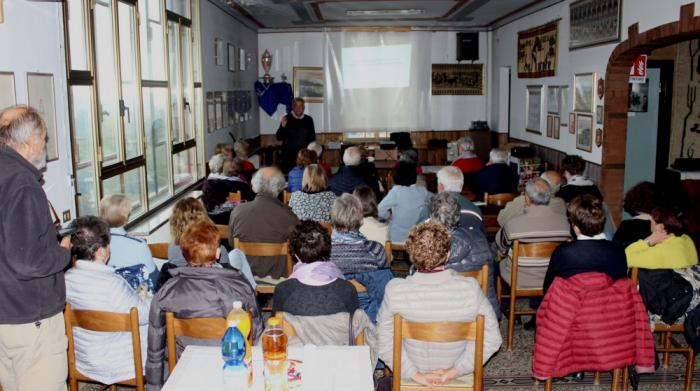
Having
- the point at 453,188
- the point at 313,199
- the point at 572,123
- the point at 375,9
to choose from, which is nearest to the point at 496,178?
the point at 453,188

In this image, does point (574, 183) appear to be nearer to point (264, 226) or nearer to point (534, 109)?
point (264, 226)

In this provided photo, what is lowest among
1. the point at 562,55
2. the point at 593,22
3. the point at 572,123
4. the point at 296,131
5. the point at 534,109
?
the point at 296,131

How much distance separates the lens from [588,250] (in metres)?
3.54

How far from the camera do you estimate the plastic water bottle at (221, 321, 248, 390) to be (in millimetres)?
2322

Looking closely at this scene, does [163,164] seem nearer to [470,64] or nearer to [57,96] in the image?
[57,96]

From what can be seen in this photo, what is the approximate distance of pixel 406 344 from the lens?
9.75 ft

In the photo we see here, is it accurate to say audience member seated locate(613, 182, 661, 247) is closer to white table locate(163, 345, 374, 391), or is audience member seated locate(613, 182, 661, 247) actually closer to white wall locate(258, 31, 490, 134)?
white table locate(163, 345, 374, 391)

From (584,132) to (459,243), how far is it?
5.25m

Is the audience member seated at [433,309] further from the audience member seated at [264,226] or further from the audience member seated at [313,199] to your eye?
the audience member seated at [313,199]

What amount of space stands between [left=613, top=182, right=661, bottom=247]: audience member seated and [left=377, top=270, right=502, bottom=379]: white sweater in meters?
1.83

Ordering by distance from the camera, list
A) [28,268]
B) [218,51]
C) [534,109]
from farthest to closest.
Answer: [534,109] → [218,51] → [28,268]

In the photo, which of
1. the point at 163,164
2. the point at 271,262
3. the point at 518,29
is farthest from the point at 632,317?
the point at 518,29

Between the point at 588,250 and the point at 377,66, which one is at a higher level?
the point at 377,66

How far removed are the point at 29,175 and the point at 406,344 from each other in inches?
67.8
